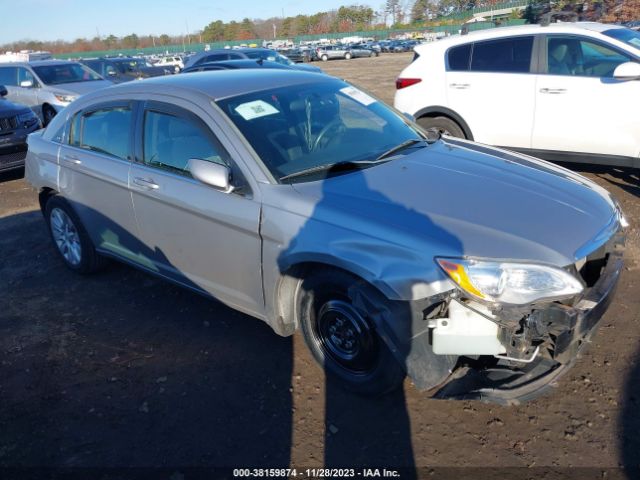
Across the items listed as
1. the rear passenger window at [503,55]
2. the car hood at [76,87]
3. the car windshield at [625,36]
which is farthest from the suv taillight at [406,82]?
the car hood at [76,87]

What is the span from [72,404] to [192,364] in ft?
2.40

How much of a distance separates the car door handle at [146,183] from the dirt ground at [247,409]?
105 cm

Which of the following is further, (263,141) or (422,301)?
(263,141)

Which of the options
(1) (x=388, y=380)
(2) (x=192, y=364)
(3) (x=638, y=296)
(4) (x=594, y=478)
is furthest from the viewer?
(3) (x=638, y=296)

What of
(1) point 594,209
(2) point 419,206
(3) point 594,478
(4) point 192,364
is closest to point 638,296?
(1) point 594,209

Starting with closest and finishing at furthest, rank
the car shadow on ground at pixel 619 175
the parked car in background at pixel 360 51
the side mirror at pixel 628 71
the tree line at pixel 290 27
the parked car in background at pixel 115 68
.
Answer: the side mirror at pixel 628 71 < the car shadow on ground at pixel 619 175 < the parked car in background at pixel 115 68 < the parked car in background at pixel 360 51 < the tree line at pixel 290 27

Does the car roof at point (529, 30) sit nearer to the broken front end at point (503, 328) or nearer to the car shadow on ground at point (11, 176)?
the broken front end at point (503, 328)

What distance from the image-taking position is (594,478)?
2449 mm

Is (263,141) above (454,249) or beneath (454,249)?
above

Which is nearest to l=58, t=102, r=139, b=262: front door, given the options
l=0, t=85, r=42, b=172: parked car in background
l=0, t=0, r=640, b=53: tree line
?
l=0, t=85, r=42, b=172: parked car in background

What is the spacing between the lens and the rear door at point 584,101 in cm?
569

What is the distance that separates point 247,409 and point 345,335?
700 mm

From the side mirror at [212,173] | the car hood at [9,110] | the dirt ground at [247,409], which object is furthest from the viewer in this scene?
the car hood at [9,110]

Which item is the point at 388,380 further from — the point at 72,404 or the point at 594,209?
the point at 72,404
